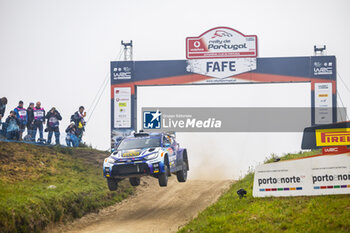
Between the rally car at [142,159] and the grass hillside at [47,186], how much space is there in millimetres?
2360

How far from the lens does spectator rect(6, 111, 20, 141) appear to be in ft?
64.3

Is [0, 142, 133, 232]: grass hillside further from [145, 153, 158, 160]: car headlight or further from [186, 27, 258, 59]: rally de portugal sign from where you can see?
[186, 27, 258, 59]: rally de portugal sign

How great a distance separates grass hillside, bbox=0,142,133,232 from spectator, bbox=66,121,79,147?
356 mm

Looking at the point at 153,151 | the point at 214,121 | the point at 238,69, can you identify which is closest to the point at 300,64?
the point at 238,69

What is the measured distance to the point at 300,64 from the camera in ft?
82.7

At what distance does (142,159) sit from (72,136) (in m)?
8.40

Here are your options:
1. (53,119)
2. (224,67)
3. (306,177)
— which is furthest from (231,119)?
(306,177)

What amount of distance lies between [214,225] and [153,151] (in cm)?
469

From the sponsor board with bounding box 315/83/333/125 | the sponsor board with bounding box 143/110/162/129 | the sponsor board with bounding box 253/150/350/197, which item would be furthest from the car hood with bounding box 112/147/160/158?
the sponsor board with bounding box 315/83/333/125

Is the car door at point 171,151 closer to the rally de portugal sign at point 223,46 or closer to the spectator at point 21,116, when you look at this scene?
the spectator at point 21,116

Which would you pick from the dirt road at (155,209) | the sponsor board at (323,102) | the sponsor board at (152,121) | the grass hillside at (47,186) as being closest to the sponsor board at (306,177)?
the dirt road at (155,209)

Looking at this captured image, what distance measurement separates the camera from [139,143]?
54.2 feet

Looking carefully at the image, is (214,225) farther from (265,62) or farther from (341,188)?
(265,62)

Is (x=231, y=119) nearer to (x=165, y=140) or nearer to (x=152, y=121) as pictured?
(x=152, y=121)
